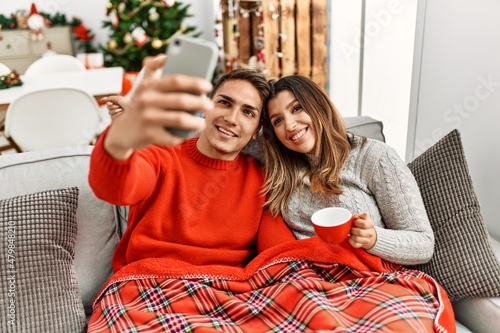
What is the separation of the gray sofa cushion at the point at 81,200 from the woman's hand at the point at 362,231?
0.79 meters

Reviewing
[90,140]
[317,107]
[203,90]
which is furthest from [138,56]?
[203,90]

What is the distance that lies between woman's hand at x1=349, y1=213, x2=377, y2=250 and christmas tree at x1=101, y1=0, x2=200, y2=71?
4215mm

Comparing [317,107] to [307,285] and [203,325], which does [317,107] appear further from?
[203,325]

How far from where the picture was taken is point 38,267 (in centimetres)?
126

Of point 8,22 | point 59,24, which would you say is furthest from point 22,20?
point 59,24

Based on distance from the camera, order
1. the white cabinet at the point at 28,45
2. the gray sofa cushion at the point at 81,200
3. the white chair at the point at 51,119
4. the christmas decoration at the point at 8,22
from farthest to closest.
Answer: the christmas decoration at the point at 8,22 < the white cabinet at the point at 28,45 < the white chair at the point at 51,119 < the gray sofa cushion at the point at 81,200

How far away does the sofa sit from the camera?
1252 millimetres

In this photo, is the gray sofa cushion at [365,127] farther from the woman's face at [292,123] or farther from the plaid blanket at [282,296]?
the plaid blanket at [282,296]

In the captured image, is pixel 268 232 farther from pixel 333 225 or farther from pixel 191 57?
pixel 191 57

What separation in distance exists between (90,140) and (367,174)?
198 cm

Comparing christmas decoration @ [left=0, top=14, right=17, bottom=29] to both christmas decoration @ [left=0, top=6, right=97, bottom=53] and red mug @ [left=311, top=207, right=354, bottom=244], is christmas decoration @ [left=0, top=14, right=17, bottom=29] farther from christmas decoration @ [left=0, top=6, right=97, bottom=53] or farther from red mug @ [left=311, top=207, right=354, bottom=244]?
red mug @ [left=311, top=207, right=354, bottom=244]

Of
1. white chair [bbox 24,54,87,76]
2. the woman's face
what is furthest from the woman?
white chair [bbox 24,54,87,76]

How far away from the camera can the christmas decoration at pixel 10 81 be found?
2906 millimetres

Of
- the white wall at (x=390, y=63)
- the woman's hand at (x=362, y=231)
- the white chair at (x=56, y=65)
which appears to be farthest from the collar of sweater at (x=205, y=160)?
the white chair at (x=56, y=65)
